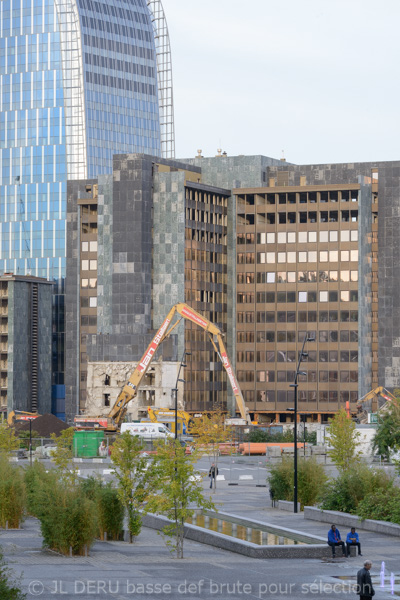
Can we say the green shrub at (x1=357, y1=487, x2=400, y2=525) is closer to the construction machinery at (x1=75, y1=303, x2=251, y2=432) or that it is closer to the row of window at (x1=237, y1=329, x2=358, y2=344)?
the construction machinery at (x1=75, y1=303, x2=251, y2=432)

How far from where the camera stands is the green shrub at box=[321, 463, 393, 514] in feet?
179

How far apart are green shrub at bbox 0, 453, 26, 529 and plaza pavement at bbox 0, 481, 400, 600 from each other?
1.33 meters

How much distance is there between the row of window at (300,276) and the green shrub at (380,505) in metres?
116

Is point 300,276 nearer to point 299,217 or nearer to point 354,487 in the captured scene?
point 299,217

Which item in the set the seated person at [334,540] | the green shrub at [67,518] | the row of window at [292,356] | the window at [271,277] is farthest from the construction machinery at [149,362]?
the green shrub at [67,518]

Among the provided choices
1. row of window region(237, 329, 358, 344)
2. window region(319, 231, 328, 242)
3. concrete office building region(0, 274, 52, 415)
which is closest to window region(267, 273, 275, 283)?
row of window region(237, 329, 358, 344)

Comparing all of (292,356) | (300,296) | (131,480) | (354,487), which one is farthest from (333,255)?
(131,480)

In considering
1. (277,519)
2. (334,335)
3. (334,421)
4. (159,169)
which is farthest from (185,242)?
(277,519)

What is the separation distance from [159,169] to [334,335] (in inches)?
1347

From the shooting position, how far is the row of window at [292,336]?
168m

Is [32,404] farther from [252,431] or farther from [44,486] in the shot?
[44,486]

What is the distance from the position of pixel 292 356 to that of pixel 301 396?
5.71 meters

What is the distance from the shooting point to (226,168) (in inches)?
7288

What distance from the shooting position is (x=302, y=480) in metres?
62.5
